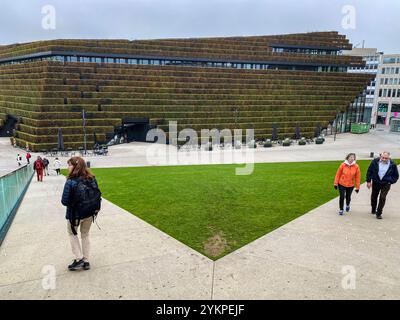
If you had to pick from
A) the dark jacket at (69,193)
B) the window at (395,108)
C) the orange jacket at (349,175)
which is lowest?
the orange jacket at (349,175)

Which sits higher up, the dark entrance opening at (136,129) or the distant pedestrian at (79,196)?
the distant pedestrian at (79,196)

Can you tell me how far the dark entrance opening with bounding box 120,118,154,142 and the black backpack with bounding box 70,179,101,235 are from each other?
35781mm

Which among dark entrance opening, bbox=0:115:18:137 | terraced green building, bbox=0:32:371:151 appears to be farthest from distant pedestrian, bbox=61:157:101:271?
dark entrance opening, bbox=0:115:18:137

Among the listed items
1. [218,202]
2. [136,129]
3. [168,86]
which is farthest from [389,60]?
[218,202]

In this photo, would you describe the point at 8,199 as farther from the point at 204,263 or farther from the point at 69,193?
the point at 204,263

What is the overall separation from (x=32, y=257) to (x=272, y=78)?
52.2 m

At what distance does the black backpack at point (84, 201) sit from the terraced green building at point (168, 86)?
31.1 metres

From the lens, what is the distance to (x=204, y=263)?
243 inches

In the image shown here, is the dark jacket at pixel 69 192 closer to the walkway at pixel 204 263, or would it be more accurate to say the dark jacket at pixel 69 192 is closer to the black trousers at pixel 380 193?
the walkway at pixel 204 263

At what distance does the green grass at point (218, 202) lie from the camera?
760 centimetres

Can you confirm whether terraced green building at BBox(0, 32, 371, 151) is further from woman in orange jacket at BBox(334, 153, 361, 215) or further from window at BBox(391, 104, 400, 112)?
woman in orange jacket at BBox(334, 153, 361, 215)

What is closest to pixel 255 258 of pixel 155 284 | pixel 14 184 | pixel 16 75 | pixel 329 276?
pixel 329 276

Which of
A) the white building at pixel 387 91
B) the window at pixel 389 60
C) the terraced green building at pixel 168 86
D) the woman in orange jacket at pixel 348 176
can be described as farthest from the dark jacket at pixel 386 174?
the window at pixel 389 60

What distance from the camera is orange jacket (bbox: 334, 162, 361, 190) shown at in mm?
8984
